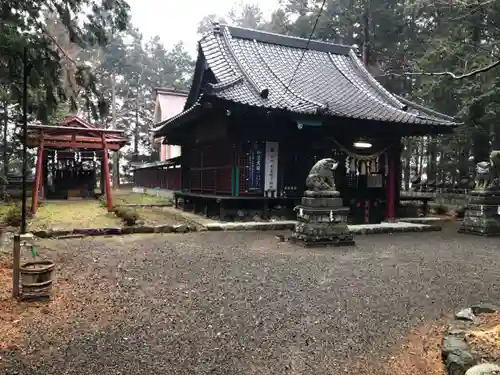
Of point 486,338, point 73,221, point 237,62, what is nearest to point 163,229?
point 73,221

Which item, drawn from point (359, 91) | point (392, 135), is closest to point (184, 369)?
point (392, 135)

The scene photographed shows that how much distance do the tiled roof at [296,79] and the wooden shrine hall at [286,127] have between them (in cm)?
4

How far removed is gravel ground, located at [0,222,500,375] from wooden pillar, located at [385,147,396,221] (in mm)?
4897

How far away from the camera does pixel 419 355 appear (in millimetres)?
3473

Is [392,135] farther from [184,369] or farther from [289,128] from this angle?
[184,369]

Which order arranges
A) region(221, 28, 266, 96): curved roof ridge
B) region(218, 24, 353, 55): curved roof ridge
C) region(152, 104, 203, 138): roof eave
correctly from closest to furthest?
region(221, 28, 266, 96): curved roof ridge → region(152, 104, 203, 138): roof eave → region(218, 24, 353, 55): curved roof ridge

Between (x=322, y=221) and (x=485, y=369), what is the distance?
6.23m

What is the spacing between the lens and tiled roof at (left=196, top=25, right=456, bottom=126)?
11.0 meters

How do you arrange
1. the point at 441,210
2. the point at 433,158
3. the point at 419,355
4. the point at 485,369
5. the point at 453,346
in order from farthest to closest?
the point at 433,158
the point at 441,210
the point at 419,355
the point at 453,346
the point at 485,369

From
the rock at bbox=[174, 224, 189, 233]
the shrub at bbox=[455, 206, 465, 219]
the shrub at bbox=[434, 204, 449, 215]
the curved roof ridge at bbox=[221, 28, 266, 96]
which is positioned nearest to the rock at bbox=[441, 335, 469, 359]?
the rock at bbox=[174, 224, 189, 233]

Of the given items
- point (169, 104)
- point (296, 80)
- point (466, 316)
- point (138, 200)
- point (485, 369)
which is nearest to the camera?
point (485, 369)

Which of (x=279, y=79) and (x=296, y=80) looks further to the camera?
(x=296, y=80)

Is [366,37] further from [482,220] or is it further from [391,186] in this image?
[482,220]

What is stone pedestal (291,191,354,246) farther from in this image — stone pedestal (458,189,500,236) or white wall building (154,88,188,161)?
white wall building (154,88,188,161)
